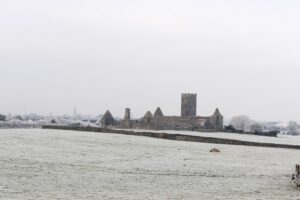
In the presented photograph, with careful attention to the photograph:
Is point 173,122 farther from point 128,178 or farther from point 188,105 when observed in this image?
point 128,178

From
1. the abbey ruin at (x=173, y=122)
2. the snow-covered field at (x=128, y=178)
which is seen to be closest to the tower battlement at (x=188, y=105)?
the abbey ruin at (x=173, y=122)

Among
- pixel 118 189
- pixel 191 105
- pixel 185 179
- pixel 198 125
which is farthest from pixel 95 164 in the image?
pixel 191 105

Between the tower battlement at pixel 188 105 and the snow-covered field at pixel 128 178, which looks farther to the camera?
the tower battlement at pixel 188 105

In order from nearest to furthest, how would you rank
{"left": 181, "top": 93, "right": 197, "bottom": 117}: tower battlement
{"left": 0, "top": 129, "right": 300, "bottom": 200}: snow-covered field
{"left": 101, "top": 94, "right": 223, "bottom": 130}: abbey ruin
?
1. {"left": 0, "top": 129, "right": 300, "bottom": 200}: snow-covered field
2. {"left": 101, "top": 94, "right": 223, "bottom": 130}: abbey ruin
3. {"left": 181, "top": 93, "right": 197, "bottom": 117}: tower battlement

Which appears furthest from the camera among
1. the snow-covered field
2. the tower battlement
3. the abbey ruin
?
the tower battlement

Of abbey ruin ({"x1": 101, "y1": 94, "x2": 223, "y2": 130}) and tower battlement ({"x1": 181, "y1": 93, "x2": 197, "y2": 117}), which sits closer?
abbey ruin ({"x1": 101, "y1": 94, "x2": 223, "y2": 130})

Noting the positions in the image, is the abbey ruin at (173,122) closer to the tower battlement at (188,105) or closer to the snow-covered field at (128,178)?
the tower battlement at (188,105)

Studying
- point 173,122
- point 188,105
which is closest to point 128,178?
point 173,122

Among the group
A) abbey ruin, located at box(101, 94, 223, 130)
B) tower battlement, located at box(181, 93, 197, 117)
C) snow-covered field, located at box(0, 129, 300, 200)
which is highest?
tower battlement, located at box(181, 93, 197, 117)

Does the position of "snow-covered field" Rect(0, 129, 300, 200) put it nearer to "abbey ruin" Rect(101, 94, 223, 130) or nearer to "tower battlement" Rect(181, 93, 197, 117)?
"abbey ruin" Rect(101, 94, 223, 130)

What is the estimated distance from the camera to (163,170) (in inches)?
1012

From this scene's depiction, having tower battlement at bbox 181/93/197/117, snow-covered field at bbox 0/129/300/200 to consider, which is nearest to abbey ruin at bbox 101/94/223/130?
tower battlement at bbox 181/93/197/117

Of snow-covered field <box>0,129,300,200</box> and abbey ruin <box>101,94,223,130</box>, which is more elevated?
abbey ruin <box>101,94,223,130</box>

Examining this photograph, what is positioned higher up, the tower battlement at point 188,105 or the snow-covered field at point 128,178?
the tower battlement at point 188,105
